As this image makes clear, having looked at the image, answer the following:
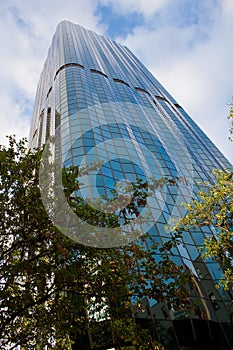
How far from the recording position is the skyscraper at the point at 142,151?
19031 millimetres

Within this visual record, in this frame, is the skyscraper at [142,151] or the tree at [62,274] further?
the skyscraper at [142,151]

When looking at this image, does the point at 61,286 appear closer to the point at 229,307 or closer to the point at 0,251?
the point at 0,251

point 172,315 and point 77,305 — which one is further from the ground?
point 172,315

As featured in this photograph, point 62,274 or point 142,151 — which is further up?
point 142,151

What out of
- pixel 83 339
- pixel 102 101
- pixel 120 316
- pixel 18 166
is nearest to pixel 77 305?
pixel 120 316

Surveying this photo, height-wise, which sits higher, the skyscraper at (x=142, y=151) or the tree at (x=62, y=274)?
the skyscraper at (x=142, y=151)

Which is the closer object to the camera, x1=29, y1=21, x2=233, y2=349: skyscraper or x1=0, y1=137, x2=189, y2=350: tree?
x1=0, y1=137, x2=189, y2=350: tree

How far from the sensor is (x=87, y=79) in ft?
144

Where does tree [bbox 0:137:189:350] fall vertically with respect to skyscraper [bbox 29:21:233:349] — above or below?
below

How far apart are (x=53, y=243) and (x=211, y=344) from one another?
1176cm

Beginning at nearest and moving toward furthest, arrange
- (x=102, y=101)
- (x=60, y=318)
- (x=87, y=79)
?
(x=60, y=318), (x=102, y=101), (x=87, y=79)

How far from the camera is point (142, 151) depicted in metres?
30.5

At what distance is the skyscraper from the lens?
62.4 feet

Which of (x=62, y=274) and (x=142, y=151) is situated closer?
(x=62, y=274)
